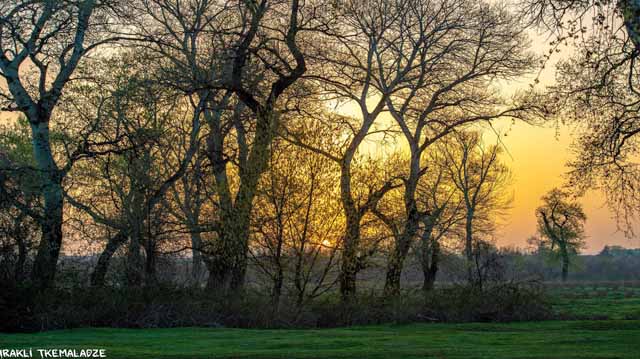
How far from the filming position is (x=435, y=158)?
5419 cm

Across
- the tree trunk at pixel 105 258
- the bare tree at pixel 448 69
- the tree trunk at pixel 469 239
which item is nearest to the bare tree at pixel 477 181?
the tree trunk at pixel 469 239

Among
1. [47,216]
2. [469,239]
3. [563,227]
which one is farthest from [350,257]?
[563,227]

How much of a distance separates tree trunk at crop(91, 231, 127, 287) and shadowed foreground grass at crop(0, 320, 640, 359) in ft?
14.7

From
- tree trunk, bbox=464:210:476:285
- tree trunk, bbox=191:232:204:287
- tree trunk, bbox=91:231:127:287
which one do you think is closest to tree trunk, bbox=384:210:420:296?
tree trunk, bbox=191:232:204:287

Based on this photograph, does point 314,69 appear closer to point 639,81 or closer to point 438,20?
point 438,20

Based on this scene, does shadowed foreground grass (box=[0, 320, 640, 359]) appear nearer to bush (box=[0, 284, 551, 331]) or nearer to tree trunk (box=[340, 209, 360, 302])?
bush (box=[0, 284, 551, 331])

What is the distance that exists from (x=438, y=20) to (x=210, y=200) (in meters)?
13.4

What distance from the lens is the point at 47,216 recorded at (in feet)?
78.8

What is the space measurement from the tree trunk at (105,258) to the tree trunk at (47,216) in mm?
1389

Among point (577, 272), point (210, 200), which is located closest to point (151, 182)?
point (210, 200)

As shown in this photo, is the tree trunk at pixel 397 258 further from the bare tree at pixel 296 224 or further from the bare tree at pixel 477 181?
the bare tree at pixel 477 181

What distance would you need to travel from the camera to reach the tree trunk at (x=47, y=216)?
2306 cm

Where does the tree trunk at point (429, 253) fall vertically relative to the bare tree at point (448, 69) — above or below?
below

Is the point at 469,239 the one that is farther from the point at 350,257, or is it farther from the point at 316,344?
the point at 316,344
